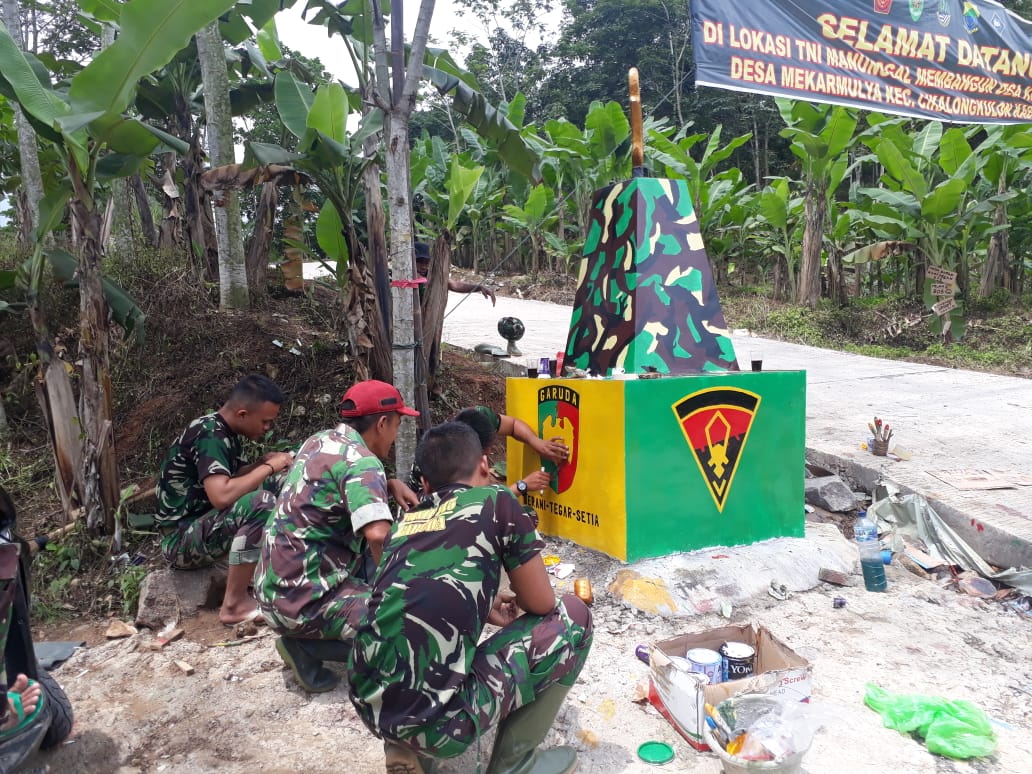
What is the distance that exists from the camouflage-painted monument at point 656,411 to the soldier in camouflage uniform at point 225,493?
5.09 ft

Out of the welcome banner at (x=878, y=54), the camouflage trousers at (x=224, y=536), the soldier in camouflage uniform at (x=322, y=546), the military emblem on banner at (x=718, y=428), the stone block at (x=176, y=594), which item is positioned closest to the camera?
the soldier in camouflage uniform at (x=322, y=546)

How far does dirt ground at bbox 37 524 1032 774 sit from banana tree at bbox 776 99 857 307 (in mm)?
8463

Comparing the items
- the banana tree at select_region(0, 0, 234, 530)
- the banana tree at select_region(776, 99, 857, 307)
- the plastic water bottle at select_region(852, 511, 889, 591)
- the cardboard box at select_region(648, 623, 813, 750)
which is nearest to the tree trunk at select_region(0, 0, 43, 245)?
the banana tree at select_region(0, 0, 234, 530)

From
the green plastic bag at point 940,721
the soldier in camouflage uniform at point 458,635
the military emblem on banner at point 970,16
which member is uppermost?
the military emblem on banner at point 970,16

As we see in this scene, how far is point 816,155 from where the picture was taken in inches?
424

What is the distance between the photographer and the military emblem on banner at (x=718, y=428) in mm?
3814

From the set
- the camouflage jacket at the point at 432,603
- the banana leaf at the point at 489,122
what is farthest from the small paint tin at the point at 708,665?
the banana leaf at the point at 489,122

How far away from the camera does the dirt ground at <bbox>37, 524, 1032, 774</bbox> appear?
2.42 meters

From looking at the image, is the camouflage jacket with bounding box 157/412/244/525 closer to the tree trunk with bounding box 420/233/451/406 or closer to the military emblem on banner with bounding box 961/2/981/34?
the tree trunk with bounding box 420/233/451/406

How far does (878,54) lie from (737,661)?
17.9 ft

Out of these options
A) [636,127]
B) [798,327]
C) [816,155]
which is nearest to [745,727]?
[636,127]

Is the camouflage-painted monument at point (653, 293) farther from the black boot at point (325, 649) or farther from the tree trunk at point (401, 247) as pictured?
the black boot at point (325, 649)

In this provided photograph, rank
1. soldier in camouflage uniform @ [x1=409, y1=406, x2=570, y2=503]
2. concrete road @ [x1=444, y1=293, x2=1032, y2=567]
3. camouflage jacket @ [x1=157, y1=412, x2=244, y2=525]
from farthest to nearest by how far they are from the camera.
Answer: concrete road @ [x1=444, y1=293, x2=1032, y2=567]
soldier in camouflage uniform @ [x1=409, y1=406, x2=570, y2=503]
camouflage jacket @ [x1=157, y1=412, x2=244, y2=525]

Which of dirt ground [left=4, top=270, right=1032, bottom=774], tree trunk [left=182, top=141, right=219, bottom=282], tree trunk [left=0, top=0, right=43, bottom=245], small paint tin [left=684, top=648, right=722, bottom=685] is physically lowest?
dirt ground [left=4, top=270, right=1032, bottom=774]
